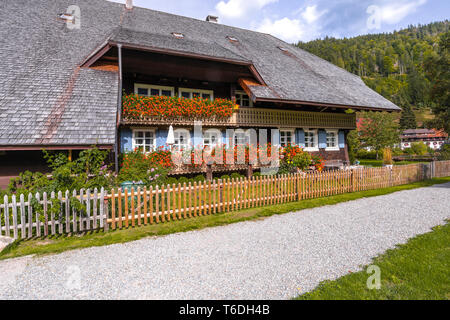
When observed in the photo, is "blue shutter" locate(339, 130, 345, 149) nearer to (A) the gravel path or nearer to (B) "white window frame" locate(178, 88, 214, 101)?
(B) "white window frame" locate(178, 88, 214, 101)

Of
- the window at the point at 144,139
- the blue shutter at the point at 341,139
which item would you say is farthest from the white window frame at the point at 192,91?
the blue shutter at the point at 341,139

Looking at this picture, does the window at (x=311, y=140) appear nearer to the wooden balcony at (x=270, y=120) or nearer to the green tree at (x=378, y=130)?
the wooden balcony at (x=270, y=120)

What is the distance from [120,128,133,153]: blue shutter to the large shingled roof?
2122 mm

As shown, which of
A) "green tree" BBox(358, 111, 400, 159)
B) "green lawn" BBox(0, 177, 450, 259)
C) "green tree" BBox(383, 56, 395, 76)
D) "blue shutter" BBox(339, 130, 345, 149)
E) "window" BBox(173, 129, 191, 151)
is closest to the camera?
"green lawn" BBox(0, 177, 450, 259)

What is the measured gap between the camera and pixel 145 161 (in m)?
10.4

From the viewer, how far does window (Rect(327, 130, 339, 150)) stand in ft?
58.6

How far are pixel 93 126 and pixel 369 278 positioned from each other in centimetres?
900

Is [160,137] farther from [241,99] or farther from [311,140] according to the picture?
[311,140]

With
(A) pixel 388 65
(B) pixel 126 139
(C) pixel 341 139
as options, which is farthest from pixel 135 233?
(A) pixel 388 65

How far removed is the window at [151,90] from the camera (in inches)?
498

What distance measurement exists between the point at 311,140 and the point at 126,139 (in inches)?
A: 477

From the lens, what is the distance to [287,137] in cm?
1619

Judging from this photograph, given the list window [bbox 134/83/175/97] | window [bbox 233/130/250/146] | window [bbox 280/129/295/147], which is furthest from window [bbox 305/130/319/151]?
window [bbox 134/83/175/97]

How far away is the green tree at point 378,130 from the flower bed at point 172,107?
30525 millimetres
